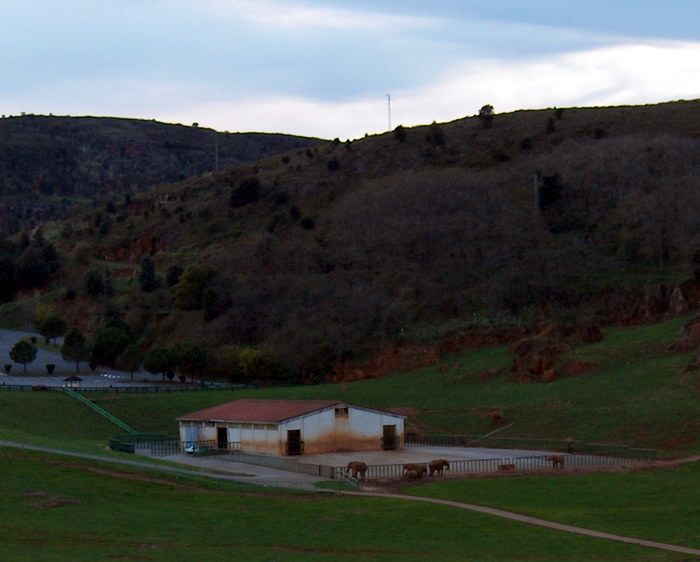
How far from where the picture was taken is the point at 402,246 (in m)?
118

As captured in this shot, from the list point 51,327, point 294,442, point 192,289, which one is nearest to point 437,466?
point 294,442

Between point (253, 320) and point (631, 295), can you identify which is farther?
point (253, 320)

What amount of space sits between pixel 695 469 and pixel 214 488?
21.4 metres

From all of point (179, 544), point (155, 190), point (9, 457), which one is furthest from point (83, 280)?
point (179, 544)

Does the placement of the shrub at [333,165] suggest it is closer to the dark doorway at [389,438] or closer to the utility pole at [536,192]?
the utility pole at [536,192]

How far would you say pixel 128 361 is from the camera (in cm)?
9812

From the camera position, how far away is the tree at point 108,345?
319 ft

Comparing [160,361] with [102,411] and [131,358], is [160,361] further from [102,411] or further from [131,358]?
[102,411]

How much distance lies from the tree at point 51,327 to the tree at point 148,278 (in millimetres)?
11474

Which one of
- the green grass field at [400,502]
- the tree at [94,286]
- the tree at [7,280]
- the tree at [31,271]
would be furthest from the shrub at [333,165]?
the green grass field at [400,502]

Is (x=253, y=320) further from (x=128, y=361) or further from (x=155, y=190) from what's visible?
(x=155, y=190)

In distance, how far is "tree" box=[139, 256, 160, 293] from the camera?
120938mm

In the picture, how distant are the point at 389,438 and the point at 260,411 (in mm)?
7338

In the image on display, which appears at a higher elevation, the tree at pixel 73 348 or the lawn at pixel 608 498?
the tree at pixel 73 348
